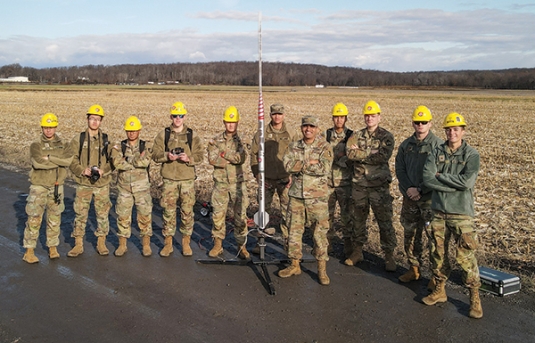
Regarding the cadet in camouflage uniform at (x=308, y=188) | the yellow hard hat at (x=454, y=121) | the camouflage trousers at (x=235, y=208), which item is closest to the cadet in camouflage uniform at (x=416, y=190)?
the yellow hard hat at (x=454, y=121)

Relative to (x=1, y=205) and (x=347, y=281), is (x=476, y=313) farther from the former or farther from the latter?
(x=1, y=205)

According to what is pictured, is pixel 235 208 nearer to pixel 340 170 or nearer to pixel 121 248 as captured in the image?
pixel 340 170

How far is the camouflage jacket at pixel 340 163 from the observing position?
319 inches

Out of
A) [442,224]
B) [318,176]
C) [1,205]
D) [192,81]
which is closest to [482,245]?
[442,224]

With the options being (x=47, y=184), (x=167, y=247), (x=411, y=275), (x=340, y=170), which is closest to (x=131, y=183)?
(x=167, y=247)

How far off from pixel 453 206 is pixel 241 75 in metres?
157

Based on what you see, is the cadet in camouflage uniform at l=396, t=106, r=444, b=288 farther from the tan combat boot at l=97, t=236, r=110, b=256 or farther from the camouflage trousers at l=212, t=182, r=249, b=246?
the tan combat boot at l=97, t=236, r=110, b=256

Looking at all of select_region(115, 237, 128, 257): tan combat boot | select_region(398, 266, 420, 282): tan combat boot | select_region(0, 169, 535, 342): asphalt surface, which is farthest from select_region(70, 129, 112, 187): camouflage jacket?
select_region(398, 266, 420, 282): tan combat boot

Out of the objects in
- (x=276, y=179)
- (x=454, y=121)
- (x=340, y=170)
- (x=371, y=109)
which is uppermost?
(x=371, y=109)

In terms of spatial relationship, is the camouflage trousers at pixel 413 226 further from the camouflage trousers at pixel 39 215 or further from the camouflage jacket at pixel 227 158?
the camouflage trousers at pixel 39 215

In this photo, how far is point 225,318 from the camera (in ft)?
19.2

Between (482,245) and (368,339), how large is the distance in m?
3.79

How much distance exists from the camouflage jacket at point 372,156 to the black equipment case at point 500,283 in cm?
197

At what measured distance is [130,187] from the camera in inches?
326
